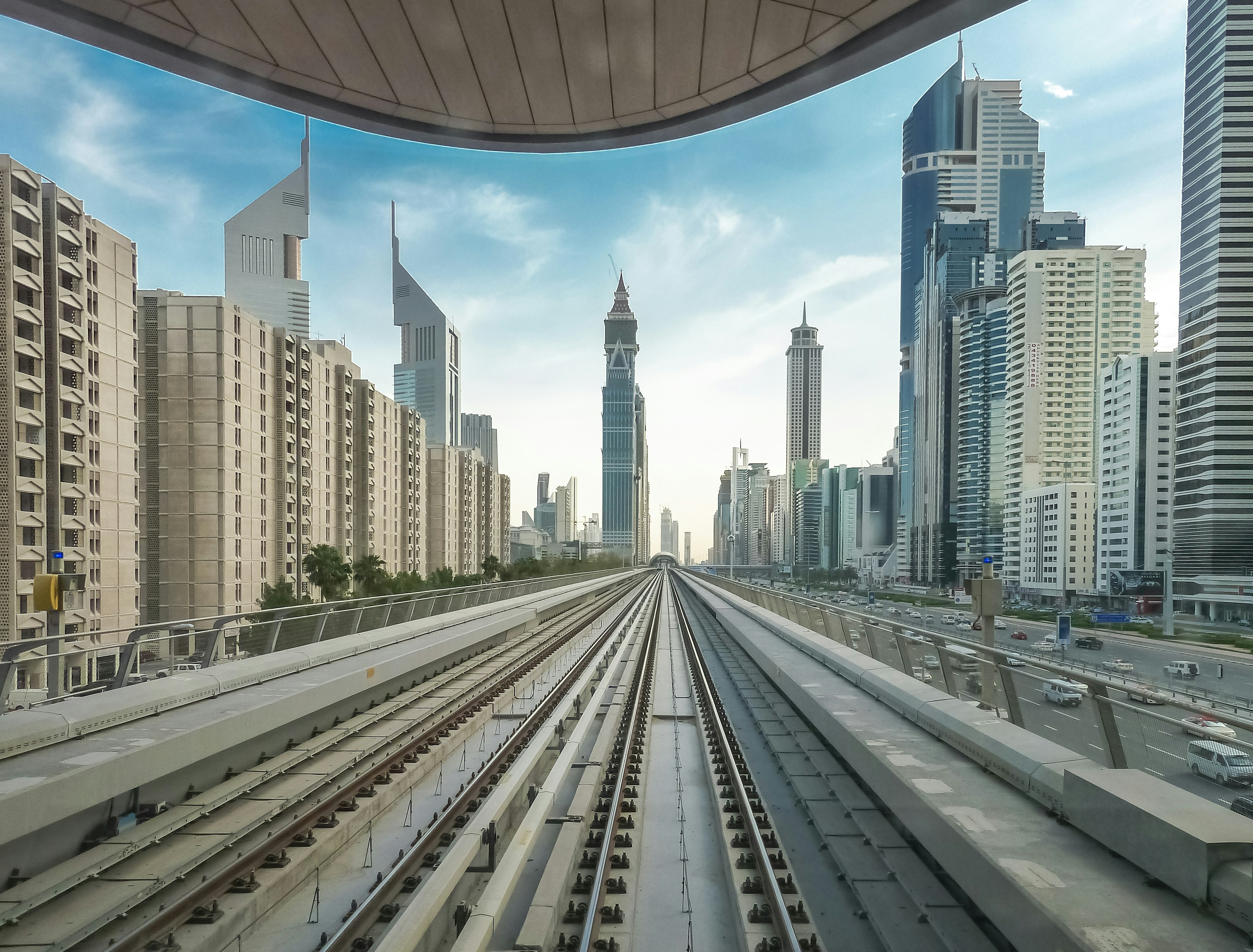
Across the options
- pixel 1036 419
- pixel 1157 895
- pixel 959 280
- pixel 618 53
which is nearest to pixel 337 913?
pixel 1157 895

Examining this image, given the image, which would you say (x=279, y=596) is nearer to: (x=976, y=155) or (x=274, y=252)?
(x=274, y=252)

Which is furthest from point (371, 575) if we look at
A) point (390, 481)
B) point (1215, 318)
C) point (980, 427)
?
point (980, 427)

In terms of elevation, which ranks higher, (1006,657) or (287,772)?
(1006,657)

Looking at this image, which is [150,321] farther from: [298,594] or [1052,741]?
[1052,741]

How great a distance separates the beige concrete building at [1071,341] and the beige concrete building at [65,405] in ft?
242

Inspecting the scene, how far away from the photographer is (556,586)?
117 feet

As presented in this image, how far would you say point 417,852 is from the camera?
525 centimetres

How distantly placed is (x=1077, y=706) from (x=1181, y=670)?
24.0ft

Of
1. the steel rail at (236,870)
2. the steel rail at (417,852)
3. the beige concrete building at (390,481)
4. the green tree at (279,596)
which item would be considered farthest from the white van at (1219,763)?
the beige concrete building at (390,481)

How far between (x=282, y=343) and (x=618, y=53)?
46.3 meters

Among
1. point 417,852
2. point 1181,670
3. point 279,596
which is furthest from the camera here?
point 279,596

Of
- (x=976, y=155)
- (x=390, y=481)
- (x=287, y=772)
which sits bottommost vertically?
(x=287, y=772)

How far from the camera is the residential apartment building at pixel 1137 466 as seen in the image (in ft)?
115

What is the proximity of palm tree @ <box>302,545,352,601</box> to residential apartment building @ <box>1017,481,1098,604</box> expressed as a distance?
42.0 m
